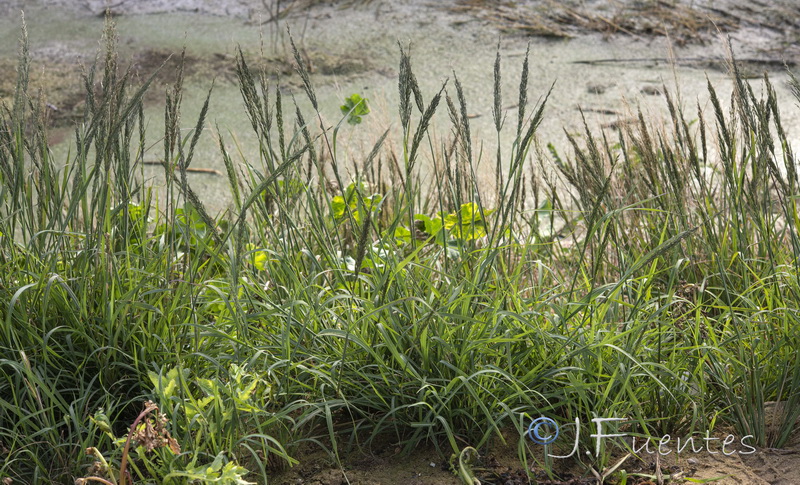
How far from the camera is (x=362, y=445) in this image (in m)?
1.37

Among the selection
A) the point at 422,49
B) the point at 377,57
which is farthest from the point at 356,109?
the point at 422,49

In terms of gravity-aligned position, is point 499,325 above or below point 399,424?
above

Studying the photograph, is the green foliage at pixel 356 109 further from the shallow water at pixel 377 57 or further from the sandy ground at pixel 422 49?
the shallow water at pixel 377 57

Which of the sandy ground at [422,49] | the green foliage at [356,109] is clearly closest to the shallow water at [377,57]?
the sandy ground at [422,49]

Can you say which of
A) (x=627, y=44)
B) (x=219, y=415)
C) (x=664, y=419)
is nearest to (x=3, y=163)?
(x=219, y=415)

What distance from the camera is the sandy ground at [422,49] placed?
355 cm

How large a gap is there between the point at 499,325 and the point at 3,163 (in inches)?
34.7

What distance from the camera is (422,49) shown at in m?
4.27

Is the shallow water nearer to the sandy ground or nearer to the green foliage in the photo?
the sandy ground

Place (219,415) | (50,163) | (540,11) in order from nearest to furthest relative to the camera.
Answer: (219,415) < (50,163) < (540,11)

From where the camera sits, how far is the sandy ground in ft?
11.7

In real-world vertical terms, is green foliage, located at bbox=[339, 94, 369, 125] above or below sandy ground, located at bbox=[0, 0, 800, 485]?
above

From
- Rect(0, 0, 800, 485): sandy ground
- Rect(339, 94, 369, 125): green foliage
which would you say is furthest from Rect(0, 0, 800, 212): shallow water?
Rect(339, 94, 369, 125): green foliage

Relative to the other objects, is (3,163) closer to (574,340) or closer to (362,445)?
(362,445)
